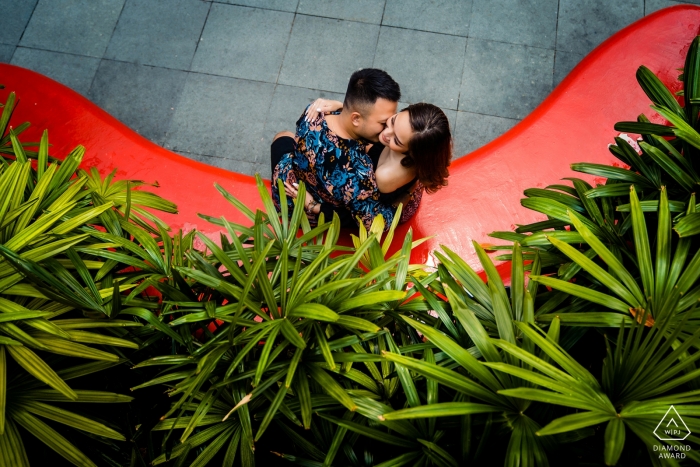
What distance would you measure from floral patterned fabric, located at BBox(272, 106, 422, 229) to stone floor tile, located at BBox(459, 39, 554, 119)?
1.40 meters

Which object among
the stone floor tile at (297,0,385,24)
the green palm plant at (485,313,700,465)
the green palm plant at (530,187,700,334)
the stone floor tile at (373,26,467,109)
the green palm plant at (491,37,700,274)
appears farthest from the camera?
the stone floor tile at (297,0,385,24)

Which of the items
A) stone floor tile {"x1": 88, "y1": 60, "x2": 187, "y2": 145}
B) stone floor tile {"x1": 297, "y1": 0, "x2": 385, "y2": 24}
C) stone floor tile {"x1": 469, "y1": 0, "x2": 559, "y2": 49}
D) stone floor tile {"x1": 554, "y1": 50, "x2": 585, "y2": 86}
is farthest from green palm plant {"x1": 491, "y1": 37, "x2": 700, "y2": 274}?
stone floor tile {"x1": 88, "y1": 60, "x2": 187, "y2": 145}

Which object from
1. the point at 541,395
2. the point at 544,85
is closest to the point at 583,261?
the point at 541,395

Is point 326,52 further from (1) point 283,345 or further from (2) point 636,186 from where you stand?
(1) point 283,345

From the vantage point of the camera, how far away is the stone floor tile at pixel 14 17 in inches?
140

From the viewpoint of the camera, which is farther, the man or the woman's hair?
the man

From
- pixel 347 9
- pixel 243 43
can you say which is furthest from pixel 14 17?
pixel 347 9

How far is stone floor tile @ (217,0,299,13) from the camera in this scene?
3.58 meters

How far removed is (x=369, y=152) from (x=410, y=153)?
0.29m

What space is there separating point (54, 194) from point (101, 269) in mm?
270

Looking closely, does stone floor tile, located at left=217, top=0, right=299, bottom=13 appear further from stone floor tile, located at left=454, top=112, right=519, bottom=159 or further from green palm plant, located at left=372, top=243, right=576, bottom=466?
green palm plant, located at left=372, top=243, right=576, bottom=466

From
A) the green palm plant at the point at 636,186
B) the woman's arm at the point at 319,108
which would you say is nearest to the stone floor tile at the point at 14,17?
the woman's arm at the point at 319,108

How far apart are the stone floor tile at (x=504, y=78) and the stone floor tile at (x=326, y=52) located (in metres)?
0.66

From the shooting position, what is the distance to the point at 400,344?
55.9 inches
